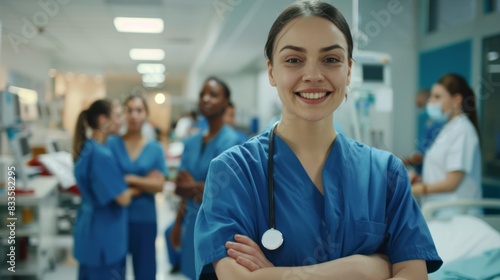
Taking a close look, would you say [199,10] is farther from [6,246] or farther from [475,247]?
[475,247]

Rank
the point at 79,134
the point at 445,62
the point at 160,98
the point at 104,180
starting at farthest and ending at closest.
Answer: the point at 160,98, the point at 445,62, the point at 79,134, the point at 104,180

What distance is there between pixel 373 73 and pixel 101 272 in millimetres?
1744

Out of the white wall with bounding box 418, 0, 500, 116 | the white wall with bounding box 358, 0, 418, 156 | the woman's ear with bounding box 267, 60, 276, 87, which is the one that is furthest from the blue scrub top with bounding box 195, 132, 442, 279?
the white wall with bounding box 358, 0, 418, 156

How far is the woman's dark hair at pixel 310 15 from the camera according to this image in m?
0.83

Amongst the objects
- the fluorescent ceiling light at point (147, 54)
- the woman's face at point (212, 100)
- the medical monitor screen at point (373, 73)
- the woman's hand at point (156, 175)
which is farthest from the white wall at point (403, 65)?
the fluorescent ceiling light at point (147, 54)

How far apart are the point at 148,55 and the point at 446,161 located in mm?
6039

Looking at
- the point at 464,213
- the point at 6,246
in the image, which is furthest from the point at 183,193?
the point at 6,246

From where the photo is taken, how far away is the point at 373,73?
236 cm

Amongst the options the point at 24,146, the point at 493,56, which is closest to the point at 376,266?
the point at 493,56

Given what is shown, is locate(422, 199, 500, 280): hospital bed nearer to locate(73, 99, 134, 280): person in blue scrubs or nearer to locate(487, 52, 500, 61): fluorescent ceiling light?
locate(487, 52, 500, 61): fluorescent ceiling light

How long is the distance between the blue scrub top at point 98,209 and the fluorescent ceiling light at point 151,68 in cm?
662

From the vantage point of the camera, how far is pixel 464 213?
1.85 meters

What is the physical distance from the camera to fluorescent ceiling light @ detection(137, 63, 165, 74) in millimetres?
8561

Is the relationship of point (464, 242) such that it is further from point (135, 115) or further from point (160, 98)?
point (160, 98)
